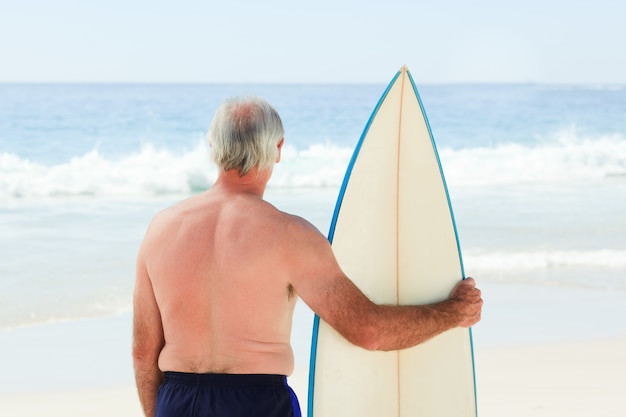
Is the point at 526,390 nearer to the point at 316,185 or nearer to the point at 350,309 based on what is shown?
the point at 350,309

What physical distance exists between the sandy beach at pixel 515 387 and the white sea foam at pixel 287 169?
27.7 ft

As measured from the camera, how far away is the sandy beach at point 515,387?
392 centimetres

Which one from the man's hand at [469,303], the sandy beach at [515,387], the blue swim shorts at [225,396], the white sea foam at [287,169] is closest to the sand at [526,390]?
the sandy beach at [515,387]

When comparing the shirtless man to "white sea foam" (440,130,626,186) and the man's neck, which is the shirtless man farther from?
"white sea foam" (440,130,626,186)

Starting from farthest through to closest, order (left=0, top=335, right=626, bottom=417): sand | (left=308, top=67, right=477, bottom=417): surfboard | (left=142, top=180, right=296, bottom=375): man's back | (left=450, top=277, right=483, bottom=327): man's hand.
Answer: (left=0, top=335, right=626, bottom=417): sand → (left=308, top=67, right=477, bottom=417): surfboard → (left=450, top=277, right=483, bottom=327): man's hand → (left=142, top=180, right=296, bottom=375): man's back

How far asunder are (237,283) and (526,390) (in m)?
2.68

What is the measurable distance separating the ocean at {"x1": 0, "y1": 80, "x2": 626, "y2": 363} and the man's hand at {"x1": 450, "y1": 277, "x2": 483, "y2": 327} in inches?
107

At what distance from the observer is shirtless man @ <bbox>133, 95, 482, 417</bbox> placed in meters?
1.84

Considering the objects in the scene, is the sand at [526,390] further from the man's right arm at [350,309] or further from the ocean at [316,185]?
the man's right arm at [350,309]

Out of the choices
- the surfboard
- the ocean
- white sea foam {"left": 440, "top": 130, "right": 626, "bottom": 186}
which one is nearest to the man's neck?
the surfboard

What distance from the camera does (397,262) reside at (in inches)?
102

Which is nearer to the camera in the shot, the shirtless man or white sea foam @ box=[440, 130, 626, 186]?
the shirtless man

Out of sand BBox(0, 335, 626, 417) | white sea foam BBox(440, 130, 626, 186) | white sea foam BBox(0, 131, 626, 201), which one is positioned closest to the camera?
sand BBox(0, 335, 626, 417)

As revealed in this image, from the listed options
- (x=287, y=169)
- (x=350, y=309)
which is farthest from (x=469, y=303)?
(x=287, y=169)
